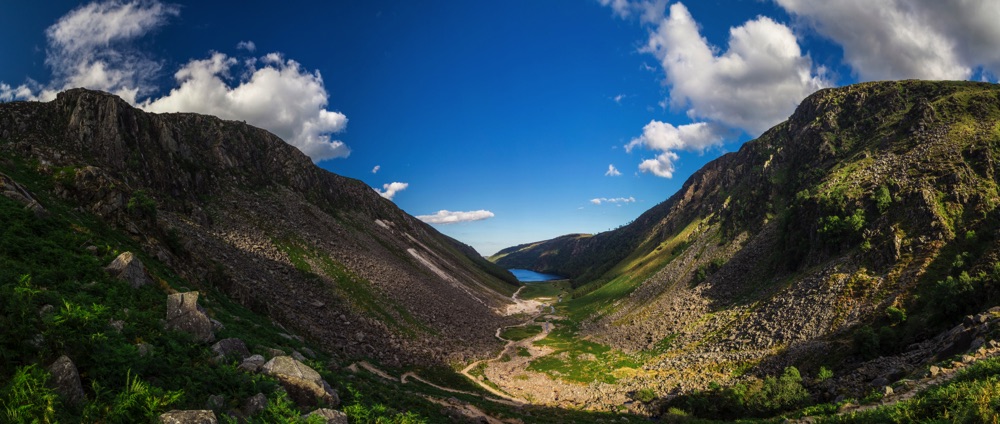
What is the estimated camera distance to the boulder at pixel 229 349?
14.0m

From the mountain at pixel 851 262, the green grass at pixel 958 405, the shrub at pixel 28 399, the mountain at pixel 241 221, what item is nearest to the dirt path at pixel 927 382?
the green grass at pixel 958 405

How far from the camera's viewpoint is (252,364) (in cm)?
1396

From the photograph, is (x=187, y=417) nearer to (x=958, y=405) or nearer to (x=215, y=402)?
(x=215, y=402)

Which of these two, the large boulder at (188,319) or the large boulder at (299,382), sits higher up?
the large boulder at (188,319)

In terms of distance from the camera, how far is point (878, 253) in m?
40.2

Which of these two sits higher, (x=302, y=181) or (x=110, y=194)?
(x=302, y=181)

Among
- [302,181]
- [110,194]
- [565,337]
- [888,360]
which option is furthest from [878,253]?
[302,181]

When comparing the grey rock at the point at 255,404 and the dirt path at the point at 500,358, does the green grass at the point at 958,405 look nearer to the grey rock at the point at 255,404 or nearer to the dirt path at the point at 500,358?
the grey rock at the point at 255,404

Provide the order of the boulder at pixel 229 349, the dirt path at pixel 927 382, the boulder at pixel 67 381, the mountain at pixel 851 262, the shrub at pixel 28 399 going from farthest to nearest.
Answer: the mountain at pixel 851 262, the dirt path at pixel 927 382, the boulder at pixel 229 349, the boulder at pixel 67 381, the shrub at pixel 28 399

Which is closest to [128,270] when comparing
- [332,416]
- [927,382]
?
[332,416]

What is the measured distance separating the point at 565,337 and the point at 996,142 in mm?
65122

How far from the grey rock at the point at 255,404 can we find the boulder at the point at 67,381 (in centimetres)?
373

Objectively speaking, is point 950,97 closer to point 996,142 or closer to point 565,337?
point 996,142

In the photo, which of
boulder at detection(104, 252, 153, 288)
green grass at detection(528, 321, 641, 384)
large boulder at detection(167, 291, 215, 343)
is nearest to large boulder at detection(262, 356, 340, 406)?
large boulder at detection(167, 291, 215, 343)
